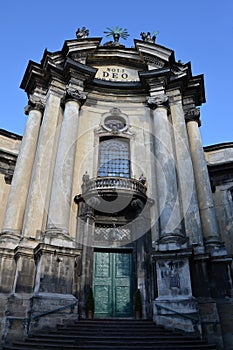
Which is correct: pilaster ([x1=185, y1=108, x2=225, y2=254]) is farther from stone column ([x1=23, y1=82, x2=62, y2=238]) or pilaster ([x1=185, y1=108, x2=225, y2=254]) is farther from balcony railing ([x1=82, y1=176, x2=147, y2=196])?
stone column ([x1=23, y1=82, x2=62, y2=238])

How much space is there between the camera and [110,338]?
7828 mm

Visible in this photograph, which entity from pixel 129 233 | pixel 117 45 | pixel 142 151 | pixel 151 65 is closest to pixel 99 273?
pixel 129 233

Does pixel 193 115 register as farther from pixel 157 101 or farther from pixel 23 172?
pixel 23 172

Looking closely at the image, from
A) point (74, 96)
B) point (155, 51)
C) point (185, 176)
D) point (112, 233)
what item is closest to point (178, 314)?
point (112, 233)

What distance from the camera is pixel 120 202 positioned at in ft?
43.0

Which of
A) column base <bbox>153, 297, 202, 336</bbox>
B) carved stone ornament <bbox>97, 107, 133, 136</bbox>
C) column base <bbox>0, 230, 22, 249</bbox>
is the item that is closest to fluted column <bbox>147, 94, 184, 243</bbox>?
carved stone ornament <bbox>97, 107, 133, 136</bbox>

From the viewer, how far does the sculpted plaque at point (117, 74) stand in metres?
18.4

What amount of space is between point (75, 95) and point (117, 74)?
4.62 meters

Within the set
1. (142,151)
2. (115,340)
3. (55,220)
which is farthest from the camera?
(142,151)

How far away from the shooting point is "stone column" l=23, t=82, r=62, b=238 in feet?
38.1

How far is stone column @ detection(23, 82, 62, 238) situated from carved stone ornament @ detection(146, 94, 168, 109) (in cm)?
480

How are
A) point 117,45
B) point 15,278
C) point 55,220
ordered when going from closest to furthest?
1. point 15,278
2. point 55,220
3. point 117,45

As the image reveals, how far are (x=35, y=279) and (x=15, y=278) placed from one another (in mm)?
694

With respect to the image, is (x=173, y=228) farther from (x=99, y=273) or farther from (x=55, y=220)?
(x=55, y=220)
